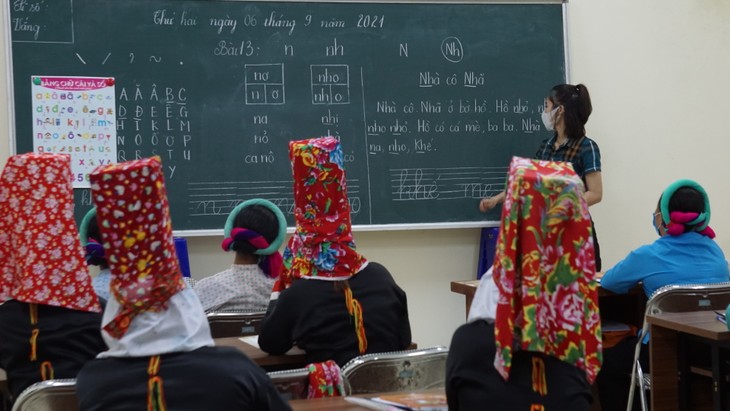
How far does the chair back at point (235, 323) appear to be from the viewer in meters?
3.31

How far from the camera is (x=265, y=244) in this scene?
11.1 feet

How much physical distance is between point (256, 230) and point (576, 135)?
2462mm

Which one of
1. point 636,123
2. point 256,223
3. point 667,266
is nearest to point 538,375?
point 256,223

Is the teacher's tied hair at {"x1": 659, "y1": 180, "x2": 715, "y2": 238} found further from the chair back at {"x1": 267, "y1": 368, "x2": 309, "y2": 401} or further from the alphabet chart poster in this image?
the alphabet chart poster

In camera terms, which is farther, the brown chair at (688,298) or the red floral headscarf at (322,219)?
the brown chair at (688,298)

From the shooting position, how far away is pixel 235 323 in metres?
3.34

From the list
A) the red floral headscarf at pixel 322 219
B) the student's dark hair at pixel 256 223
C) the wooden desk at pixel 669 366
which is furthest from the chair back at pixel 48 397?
the wooden desk at pixel 669 366

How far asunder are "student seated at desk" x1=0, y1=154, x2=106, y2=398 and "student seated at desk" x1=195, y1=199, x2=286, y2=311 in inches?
32.8

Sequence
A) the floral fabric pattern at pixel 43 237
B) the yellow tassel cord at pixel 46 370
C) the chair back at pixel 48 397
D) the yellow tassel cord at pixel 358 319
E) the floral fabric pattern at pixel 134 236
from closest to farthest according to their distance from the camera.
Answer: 1. the floral fabric pattern at pixel 134 236
2. the chair back at pixel 48 397
3. the floral fabric pattern at pixel 43 237
4. the yellow tassel cord at pixel 46 370
5. the yellow tassel cord at pixel 358 319

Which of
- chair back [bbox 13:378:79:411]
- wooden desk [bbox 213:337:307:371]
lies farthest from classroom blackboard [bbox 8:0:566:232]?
chair back [bbox 13:378:79:411]

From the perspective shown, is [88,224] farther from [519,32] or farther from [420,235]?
[519,32]

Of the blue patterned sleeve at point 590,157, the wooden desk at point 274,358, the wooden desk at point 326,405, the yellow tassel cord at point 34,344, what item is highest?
the blue patterned sleeve at point 590,157

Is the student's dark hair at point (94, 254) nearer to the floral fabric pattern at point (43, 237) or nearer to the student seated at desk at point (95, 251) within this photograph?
the student seated at desk at point (95, 251)

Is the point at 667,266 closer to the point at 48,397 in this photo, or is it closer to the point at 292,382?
the point at 292,382
